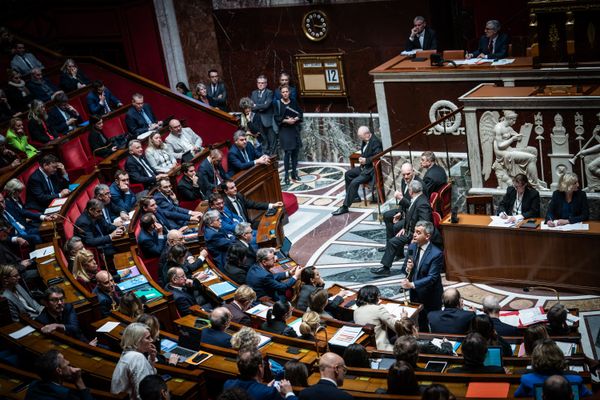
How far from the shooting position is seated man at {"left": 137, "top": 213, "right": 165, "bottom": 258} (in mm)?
8727

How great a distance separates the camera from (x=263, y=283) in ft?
25.8

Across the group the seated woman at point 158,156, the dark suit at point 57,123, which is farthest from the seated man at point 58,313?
the dark suit at point 57,123

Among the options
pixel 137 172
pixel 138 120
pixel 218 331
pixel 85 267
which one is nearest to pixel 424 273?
pixel 218 331

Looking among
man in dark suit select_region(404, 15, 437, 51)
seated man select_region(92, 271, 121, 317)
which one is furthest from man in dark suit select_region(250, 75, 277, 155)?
seated man select_region(92, 271, 121, 317)

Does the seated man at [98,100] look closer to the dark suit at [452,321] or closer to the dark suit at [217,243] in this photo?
the dark suit at [217,243]

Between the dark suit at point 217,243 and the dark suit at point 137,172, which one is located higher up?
the dark suit at point 137,172

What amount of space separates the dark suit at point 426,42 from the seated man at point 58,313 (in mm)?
6689

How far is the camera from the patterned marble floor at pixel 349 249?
8.24 metres

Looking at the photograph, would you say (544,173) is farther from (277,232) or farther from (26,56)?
(26,56)

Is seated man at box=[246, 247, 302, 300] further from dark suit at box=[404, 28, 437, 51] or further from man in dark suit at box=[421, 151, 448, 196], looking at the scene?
dark suit at box=[404, 28, 437, 51]

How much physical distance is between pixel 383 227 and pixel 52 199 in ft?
13.9

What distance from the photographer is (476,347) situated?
5.45m

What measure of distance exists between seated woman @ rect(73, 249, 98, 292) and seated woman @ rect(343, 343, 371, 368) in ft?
9.92

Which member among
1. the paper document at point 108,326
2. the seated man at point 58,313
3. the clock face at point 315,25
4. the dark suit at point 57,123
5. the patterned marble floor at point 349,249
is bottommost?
the patterned marble floor at point 349,249
